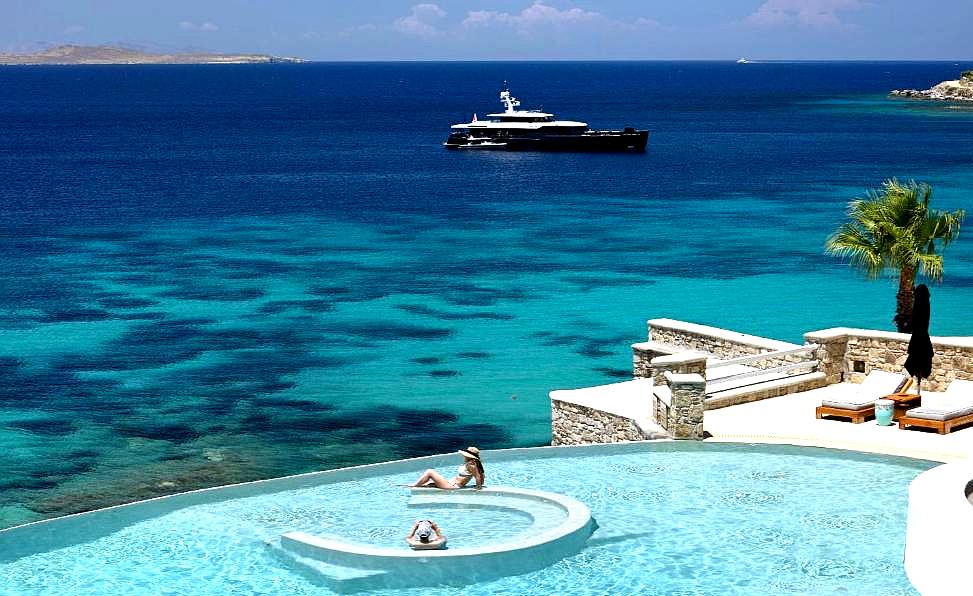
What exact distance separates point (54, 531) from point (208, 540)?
7.36 ft

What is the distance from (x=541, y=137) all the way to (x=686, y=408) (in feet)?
314

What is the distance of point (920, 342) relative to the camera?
889 inches

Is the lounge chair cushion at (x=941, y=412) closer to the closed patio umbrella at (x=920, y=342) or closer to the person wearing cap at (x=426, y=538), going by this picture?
the closed patio umbrella at (x=920, y=342)

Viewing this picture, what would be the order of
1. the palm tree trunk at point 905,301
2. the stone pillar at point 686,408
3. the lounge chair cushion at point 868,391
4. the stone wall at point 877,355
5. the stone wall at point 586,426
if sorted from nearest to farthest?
1. the stone pillar at point 686,408
2. the lounge chair cushion at point 868,391
3. the stone wall at point 586,426
4. the stone wall at point 877,355
5. the palm tree trunk at point 905,301

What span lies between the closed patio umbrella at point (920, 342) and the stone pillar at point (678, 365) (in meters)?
3.48

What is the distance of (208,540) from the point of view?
17969mm

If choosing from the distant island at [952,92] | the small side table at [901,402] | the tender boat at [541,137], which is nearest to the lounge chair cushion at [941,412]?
the small side table at [901,402]

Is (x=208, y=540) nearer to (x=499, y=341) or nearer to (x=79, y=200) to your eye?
(x=499, y=341)

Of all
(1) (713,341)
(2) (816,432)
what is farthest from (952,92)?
(2) (816,432)

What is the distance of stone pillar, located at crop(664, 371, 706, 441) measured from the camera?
71.4 ft

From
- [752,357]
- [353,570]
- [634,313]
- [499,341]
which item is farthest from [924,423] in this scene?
[634,313]

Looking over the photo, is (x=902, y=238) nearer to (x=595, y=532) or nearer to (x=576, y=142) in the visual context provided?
(x=595, y=532)

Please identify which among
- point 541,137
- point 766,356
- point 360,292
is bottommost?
point 360,292

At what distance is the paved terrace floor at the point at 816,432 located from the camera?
68.8ft
